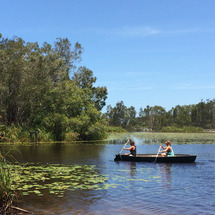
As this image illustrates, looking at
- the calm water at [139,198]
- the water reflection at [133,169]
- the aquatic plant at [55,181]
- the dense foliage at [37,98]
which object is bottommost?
the water reflection at [133,169]

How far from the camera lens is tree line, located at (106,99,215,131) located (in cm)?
13188

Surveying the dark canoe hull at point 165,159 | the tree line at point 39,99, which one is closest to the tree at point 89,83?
the tree line at point 39,99

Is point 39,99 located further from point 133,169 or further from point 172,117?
point 172,117

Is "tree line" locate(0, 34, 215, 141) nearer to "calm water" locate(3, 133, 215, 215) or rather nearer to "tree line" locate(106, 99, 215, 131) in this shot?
"calm water" locate(3, 133, 215, 215)

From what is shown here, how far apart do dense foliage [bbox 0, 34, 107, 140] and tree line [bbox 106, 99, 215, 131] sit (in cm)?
8210

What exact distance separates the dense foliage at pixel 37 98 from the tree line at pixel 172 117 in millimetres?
82100

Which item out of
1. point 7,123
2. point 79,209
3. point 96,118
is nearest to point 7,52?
point 7,123

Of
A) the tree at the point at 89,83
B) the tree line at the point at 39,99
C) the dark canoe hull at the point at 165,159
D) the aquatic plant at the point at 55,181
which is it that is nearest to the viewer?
the aquatic plant at the point at 55,181

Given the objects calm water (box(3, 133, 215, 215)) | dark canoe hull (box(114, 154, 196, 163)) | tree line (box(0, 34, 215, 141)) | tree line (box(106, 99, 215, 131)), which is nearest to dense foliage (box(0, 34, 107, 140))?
tree line (box(0, 34, 215, 141))

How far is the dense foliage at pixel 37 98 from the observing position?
36.1 meters

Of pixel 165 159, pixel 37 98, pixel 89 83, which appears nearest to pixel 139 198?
pixel 165 159

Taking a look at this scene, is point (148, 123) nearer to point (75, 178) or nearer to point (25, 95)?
point (25, 95)

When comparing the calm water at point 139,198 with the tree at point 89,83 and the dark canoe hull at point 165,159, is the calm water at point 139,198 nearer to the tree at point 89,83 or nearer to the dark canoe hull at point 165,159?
the dark canoe hull at point 165,159

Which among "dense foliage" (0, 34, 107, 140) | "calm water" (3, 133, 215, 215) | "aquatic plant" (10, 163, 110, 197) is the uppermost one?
"dense foliage" (0, 34, 107, 140)
